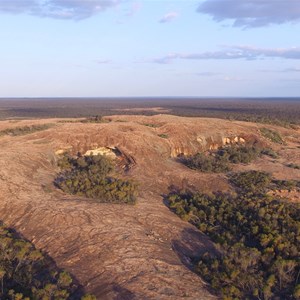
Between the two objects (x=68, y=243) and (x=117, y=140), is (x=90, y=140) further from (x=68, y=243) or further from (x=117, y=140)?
(x=68, y=243)

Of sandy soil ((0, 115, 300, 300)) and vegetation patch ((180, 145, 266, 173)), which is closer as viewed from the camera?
sandy soil ((0, 115, 300, 300))

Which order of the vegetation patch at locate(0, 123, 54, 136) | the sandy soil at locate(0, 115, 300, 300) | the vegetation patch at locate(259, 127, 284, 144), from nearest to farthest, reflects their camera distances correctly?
the sandy soil at locate(0, 115, 300, 300), the vegetation patch at locate(0, 123, 54, 136), the vegetation patch at locate(259, 127, 284, 144)

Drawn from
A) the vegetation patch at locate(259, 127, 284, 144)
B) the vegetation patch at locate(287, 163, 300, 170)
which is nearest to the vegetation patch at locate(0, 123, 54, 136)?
the vegetation patch at locate(287, 163, 300, 170)

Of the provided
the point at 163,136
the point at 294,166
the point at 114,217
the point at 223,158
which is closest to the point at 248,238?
the point at 114,217

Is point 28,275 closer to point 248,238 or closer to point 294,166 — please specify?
point 248,238

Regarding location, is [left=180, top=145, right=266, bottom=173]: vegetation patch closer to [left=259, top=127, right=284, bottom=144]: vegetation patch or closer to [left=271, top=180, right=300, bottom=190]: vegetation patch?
[left=271, top=180, right=300, bottom=190]: vegetation patch

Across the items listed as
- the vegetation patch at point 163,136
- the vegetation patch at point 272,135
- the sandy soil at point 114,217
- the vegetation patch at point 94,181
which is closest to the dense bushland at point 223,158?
the sandy soil at point 114,217
